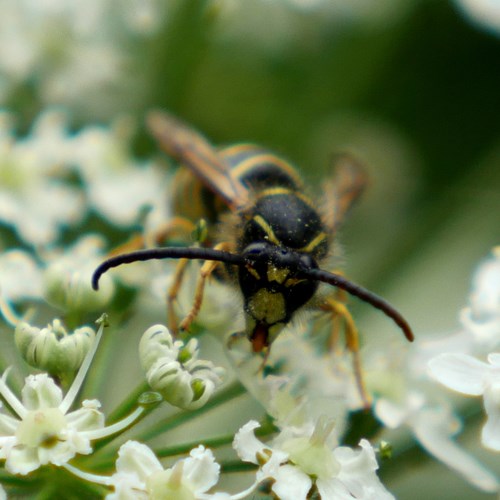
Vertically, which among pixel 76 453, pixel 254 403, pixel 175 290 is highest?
pixel 175 290

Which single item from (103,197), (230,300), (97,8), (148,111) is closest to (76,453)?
(230,300)

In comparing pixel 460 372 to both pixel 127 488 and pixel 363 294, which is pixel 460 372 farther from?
pixel 127 488

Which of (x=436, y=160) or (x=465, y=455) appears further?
(x=436, y=160)

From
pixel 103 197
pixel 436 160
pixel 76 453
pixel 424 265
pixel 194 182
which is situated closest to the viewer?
pixel 76 453

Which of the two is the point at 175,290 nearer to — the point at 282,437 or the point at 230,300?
the point at 230,300

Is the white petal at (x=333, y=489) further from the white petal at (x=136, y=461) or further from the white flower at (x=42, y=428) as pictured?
the white flower at (x=42, y=428)

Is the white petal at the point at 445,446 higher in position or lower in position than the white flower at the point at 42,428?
higher

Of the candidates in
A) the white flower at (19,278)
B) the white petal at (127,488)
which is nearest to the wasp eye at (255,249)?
the white petal at (127,488)

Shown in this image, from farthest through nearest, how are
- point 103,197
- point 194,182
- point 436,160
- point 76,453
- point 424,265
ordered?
point 436,160, point 424,265, point 103,197, point 194,182, point 76,453
